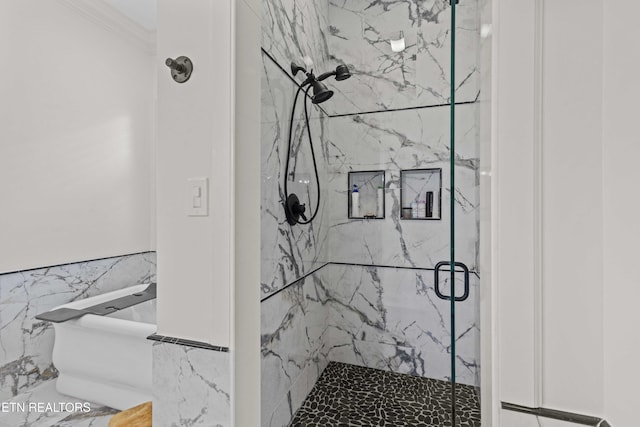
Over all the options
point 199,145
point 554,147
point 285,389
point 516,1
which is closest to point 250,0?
point 199,145

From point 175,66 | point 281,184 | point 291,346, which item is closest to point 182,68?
point 175,66

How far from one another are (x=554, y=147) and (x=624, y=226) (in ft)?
0.56

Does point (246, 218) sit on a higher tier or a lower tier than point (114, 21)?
lower

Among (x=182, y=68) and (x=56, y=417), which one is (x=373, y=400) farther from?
(x=182, y=68)

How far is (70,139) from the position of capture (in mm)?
2266

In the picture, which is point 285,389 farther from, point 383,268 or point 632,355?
point 632,355

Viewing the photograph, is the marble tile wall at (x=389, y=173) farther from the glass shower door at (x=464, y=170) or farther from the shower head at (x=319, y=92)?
the glass shower door at (x=464, y=170)

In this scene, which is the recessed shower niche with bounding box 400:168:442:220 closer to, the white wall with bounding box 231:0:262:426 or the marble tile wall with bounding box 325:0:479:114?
the marble tile wall with bounding box 325:0:479:114

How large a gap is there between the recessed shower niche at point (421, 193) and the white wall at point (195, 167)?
4.85ft

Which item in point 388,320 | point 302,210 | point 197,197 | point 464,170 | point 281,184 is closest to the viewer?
point 197,197

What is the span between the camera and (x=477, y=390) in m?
0.99

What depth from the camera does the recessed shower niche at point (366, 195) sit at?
2166 mm

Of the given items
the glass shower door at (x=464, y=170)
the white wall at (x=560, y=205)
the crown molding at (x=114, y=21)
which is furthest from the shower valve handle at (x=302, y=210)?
the crown molding at (x=114, y=21)

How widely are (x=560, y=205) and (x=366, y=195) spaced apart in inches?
64.0
